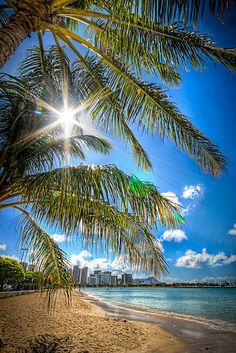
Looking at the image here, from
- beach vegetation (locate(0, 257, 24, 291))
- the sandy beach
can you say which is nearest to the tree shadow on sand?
the sandy beach

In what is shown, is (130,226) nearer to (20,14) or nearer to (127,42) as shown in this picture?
(127,42)

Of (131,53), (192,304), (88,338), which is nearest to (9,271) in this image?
(88,338)

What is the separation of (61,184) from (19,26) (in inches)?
75.3

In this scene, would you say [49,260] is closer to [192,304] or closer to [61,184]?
[61,184]

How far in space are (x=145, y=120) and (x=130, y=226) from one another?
1.90 m

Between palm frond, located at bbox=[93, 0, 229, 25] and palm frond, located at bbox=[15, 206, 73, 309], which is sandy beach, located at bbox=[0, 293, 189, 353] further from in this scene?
palm frond, located at bbox=[93, 0, 229, 25]

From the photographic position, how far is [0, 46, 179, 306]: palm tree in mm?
3096

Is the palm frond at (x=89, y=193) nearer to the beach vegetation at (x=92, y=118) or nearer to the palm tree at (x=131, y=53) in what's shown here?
the beach vegetation at (x=92, y=118)

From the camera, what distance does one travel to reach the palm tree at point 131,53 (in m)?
2.79

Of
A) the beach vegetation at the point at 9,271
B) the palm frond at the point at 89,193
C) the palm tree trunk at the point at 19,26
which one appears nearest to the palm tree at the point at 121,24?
the palm tree trunk at the point at 19,26

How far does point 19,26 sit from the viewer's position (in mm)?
2660

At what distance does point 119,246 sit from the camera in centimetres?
384

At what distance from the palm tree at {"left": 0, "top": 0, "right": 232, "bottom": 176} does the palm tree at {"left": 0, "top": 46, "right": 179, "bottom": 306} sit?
1.50 feet

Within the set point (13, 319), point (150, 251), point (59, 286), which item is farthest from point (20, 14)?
point (13, 319)
